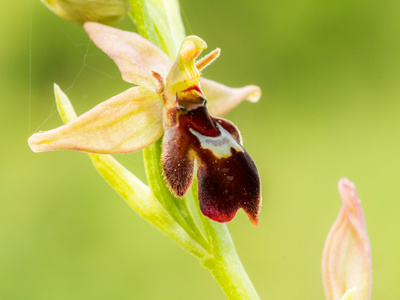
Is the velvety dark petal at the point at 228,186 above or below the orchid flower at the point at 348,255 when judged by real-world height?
above

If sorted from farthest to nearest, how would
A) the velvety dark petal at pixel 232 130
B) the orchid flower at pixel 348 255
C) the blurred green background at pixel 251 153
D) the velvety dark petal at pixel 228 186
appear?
the blurred green background at pixel 251 153, the orchid flower at pixel 348 255, the velvety dark petal at pixel 232 130, the velvety dark petal at pixel 228 186

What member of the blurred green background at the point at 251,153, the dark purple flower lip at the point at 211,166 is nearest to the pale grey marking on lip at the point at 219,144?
the dark purple flower lip at the point at 211,166

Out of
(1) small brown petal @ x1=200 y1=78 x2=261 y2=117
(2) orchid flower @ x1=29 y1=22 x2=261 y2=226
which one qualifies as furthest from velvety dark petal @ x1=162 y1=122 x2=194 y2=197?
(1) small brown petal @ x1=200 y1=78 x2=261 y2=117

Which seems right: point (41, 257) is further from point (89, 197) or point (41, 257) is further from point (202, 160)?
point (202, 160)

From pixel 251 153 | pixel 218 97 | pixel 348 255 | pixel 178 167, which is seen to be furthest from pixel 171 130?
Result: pixel 251 153

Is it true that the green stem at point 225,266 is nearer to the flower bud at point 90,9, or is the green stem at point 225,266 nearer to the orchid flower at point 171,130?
the orchid flower at point 171,130

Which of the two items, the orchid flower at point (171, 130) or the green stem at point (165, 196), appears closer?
the orchid flower at point (171, 130)

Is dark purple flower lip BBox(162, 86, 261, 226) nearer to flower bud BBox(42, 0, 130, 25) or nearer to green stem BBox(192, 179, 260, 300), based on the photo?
green stem BBox(192, 179, 260, 300)
